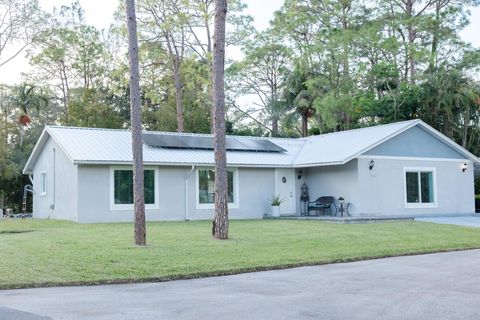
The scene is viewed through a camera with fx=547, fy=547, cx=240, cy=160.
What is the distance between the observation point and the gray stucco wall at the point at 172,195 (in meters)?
18.7

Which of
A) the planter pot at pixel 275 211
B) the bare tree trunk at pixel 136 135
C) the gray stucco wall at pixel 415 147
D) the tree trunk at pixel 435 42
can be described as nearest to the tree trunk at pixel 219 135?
the bare tree trunk at pixel 136 135

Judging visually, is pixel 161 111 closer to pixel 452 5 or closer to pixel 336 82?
pixel 336 82

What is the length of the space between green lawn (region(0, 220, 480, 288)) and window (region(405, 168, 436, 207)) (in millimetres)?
5113

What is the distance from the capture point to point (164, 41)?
33375 millimetres

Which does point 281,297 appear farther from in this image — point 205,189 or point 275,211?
point 275,211

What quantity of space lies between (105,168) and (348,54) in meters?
19.6

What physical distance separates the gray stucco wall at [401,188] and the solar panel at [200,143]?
4.57 meters

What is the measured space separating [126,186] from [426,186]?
12.3m

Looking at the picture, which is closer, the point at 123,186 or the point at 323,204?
the point at 123,186

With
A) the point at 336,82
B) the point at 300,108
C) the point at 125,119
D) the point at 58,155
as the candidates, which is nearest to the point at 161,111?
the point at 125,119

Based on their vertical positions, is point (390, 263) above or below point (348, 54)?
below

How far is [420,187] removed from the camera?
2261 cm

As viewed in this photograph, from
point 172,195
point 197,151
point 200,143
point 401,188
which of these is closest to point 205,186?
point 172,195

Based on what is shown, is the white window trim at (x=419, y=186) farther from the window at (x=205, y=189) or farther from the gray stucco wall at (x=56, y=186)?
the gray stucco wall at (x=56, y=186)
